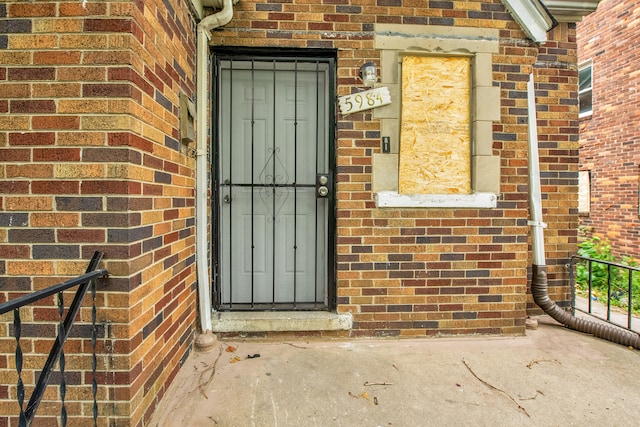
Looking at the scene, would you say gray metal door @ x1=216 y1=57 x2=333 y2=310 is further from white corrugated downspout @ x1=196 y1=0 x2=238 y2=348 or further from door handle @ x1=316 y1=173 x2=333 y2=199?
white corrugated downspout @ x1=196 y1=0 x2=238 y2=348

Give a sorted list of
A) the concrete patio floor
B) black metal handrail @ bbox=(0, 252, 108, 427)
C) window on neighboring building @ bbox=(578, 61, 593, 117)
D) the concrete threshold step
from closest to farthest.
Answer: black metal handrail @ bbox=(0, 252, 108, 427)
the concrete patio floor
the concrete threshold step
window on neighboring building @ bbox=(578, 61, 593, 117)

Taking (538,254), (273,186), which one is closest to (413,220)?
(273,186)

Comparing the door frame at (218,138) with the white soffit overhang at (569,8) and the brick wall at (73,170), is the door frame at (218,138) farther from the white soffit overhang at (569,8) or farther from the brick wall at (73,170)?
the white soffit overhang at (569,8)

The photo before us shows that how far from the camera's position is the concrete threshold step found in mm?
2879

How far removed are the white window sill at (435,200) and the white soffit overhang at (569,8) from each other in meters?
2.12

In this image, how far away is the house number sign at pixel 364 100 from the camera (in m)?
2.90

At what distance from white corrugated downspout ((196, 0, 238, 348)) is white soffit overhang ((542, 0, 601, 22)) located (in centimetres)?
311

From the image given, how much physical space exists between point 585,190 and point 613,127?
5.17 feet

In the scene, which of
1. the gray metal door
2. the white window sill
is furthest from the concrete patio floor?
the white window sill

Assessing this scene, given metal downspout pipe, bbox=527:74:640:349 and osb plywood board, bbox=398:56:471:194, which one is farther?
metal downspout pipe, bbox=527:74:640:349

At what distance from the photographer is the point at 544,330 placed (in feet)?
10.6

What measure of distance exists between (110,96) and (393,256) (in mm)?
2314

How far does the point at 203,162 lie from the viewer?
2754 millimetres

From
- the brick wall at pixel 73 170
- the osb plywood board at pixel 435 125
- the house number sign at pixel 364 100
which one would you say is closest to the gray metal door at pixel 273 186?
the house number sign at pixel 364 100
